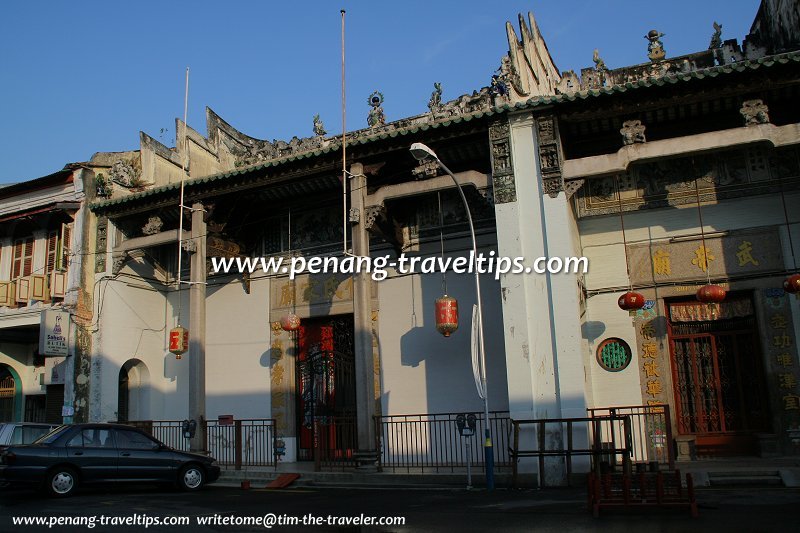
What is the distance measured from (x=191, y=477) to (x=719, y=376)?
11.1m

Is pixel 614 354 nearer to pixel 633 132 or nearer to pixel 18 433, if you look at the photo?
pixel 633 132

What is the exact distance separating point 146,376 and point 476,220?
10.6 meters

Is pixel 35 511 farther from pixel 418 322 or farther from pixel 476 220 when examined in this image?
pixel 476 220

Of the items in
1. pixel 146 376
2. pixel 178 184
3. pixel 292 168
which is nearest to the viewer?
pixel 292 168

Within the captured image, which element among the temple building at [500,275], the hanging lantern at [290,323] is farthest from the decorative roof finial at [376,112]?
the hanging lantern at [290,323]

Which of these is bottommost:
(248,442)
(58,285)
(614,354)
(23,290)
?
(248,442)

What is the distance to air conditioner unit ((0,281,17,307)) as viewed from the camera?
20344mm

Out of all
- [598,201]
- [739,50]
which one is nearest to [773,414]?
[598,201]

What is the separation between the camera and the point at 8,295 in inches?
801

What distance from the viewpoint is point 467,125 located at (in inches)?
586

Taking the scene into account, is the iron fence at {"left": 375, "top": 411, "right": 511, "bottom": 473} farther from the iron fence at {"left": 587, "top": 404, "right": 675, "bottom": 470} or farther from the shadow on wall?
the iron fence at {"left": 587, "top": 404, "right": 675, "bottom": 470}

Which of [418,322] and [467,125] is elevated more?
[467,125]

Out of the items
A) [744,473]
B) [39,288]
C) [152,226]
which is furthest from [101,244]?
[744,473]

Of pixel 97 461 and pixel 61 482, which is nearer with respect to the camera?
pixel 61 482
